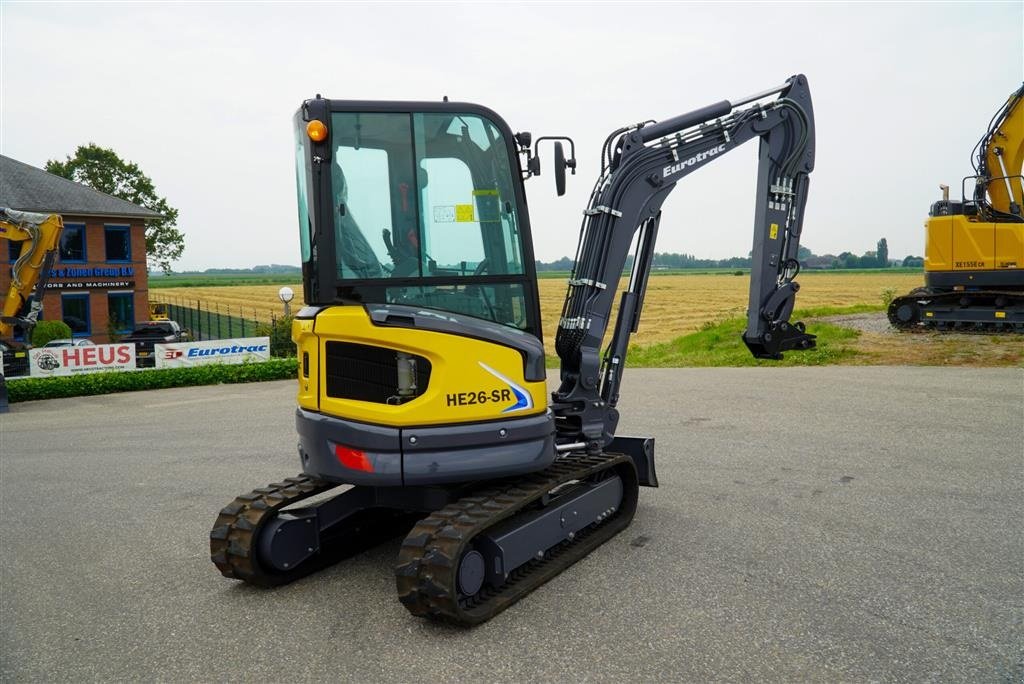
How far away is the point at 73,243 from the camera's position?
33281 mm

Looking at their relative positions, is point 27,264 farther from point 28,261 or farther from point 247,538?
point 247,538

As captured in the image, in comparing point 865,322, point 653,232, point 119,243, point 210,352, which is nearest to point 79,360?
point 210,352

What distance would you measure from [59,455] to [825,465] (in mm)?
9494

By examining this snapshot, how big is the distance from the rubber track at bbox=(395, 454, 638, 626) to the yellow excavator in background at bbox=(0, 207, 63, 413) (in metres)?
18.1

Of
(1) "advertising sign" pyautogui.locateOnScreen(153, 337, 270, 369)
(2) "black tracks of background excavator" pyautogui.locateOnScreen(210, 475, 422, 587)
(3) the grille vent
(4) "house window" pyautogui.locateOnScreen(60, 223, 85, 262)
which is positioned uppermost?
(4) "house window" pyautogui.locateOnScreen(60, 223, 85, 262)

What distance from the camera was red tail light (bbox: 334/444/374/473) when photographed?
18.0 feet

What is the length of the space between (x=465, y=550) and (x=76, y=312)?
107 ft

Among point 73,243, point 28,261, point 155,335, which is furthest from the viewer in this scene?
point 73,243

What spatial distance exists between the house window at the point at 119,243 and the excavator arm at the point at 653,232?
31.8m

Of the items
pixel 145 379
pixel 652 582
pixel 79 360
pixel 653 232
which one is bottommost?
pixel 652 582

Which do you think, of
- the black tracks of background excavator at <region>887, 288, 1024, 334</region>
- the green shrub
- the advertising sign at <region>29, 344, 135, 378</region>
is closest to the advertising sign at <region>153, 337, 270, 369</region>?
the advertising sign at <region>29, 344, 135, 378</region>

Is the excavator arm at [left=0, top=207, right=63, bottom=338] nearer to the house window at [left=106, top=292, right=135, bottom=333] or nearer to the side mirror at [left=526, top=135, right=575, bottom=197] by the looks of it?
the house window at [left=106, top=292, right=135, bottom=333]

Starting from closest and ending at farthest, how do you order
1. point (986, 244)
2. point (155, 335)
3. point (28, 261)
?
point (986, 244) < point (28, 261) < point (155, 335)

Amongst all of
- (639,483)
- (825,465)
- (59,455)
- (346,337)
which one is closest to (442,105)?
(346,337)
